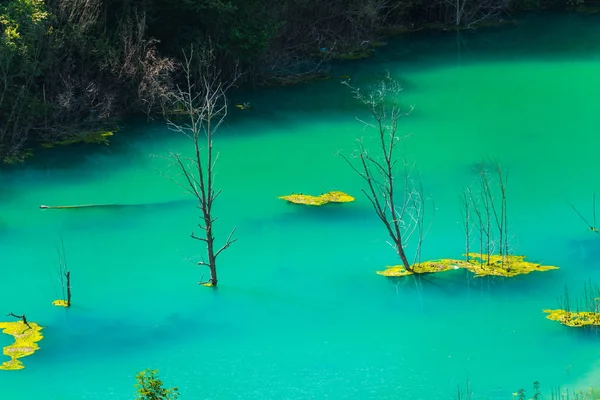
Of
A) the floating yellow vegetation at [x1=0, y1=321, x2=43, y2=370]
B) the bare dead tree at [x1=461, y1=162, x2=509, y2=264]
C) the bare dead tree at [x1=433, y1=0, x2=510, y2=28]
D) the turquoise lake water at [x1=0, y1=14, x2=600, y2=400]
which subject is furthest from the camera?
the bare dead tree at [x1=433, y1=0, x2=510, y2=28]

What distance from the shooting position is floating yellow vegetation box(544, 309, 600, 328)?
15852mm

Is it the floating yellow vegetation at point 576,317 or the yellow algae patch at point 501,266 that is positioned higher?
the yellow algae patch at point 501,266

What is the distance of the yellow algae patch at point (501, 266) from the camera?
1770 cm

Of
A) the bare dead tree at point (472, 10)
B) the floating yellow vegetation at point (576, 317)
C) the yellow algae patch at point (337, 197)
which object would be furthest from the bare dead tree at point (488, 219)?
the bare dead tree at point (472, 10)

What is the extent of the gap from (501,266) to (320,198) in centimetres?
464

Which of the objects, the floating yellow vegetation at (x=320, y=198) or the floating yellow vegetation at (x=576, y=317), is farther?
the floating yellow vegetation at (x=320, y=198)

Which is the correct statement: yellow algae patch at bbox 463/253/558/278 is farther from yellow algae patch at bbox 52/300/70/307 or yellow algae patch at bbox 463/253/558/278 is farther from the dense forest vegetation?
the dense forest vegetation

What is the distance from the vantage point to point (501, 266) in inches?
703

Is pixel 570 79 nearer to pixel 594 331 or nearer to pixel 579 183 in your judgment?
pixel 579 183

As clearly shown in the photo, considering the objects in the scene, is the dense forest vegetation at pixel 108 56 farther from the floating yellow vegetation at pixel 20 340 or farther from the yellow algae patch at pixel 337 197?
the floating yellow vegetation at pixel 20 340

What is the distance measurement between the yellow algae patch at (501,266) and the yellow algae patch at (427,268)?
21 cm

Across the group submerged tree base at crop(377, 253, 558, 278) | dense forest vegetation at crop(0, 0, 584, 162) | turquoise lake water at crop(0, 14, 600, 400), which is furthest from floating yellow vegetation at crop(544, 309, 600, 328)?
dense forest vegetation at crop(0, 0, 584, 162)

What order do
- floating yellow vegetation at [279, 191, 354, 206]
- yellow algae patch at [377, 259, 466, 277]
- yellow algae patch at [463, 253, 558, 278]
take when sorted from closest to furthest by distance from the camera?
yellow algae patch at [463, 253, 558, 278] → yellow algae patch at [377, 259, 466, 277] → floating yellow vegetation at [279, 191, 354, 206]

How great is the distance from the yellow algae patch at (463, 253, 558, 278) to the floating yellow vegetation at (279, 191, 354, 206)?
12.5ft
